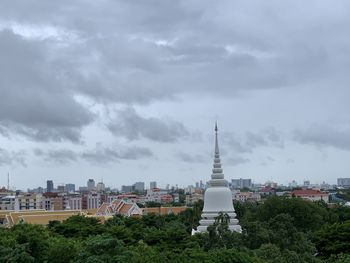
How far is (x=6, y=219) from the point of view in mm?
77000

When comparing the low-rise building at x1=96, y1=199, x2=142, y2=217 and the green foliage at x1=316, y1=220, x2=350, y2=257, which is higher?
the low-rise building at x1=96, y1=199, x2=142, y2=217

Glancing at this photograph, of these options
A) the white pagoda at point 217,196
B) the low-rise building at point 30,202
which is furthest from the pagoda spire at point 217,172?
the low-rise building at point 30,202

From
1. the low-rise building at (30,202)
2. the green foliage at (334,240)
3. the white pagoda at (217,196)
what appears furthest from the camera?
the low-rise building at (30,202)

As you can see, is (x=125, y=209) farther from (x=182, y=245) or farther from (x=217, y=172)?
(x=182, y=245)

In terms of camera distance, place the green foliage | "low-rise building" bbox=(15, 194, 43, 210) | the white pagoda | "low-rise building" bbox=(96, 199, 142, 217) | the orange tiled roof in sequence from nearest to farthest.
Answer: the green foliage
the white pagoda
"low-rise building" bbox=(96, 199, 142, 217)
the orange tiled roof
"low-rise building" bbox=(15, 194, 43, 210)

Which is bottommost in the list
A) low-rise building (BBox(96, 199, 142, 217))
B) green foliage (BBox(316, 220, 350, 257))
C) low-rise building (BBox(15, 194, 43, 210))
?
green foliage (BBox(316, 220, 350, 257))

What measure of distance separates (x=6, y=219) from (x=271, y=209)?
32.6 meters

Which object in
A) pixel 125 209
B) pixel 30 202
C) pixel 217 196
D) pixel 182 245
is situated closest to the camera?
pixel 182 245

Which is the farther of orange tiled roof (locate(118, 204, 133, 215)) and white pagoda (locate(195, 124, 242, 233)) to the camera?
orange tiled roof (locate(118, 204, 133, 215))

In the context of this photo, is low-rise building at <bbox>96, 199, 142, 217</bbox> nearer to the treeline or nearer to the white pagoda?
the treeline

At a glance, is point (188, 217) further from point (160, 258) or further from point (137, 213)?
point (160, 258)

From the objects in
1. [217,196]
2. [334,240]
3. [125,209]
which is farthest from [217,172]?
[125,209]

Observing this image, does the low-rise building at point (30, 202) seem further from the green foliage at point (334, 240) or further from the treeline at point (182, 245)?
the green foliage at point (334, 240)

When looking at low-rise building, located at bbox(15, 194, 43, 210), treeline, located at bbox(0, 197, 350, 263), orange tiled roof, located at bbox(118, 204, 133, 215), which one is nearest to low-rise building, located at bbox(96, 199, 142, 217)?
orange tiled roof, located at bbox(118, 204, 133, 215)
